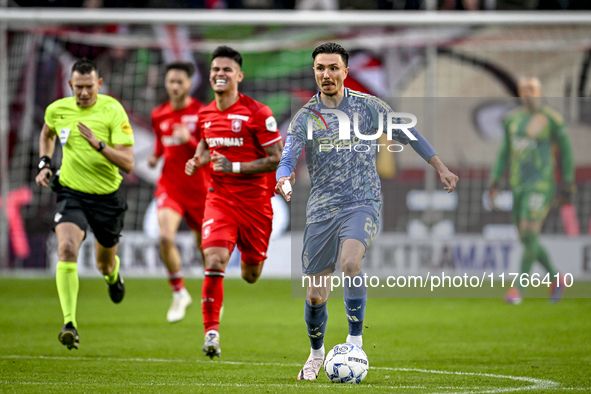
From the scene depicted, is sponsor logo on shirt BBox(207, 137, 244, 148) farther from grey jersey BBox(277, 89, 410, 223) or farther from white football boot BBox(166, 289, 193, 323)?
white football boot BBox(166, 289, 193, 323)

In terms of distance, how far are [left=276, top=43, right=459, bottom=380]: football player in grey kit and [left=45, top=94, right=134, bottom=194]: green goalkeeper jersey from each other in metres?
2.28

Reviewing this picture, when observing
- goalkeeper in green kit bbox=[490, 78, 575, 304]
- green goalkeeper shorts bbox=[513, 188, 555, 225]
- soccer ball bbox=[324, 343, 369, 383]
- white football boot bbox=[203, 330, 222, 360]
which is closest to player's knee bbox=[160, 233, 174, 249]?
white football boot bbox=[203, 330, 222, 360]

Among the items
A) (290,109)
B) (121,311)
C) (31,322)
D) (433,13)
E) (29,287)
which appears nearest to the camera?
(31,322)

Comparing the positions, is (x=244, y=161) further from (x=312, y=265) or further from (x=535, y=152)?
(x=535, y=152)

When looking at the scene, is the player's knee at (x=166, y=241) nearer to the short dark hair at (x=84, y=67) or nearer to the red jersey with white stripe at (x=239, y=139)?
the red jersey with white stripe at (x=239, y=139)

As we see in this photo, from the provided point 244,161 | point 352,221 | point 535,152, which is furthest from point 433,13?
→ point 352,221

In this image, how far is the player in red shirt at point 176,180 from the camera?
10078 mm

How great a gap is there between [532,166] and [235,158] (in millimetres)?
6081

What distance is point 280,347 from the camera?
313 inches

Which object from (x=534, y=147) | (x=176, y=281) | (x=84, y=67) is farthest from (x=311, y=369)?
(x=534, y=147)

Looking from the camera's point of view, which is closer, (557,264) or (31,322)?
(31,322)

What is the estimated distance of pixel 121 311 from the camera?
10.9 metres

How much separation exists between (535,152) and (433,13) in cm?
403

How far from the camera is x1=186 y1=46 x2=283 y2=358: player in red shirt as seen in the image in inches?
291
